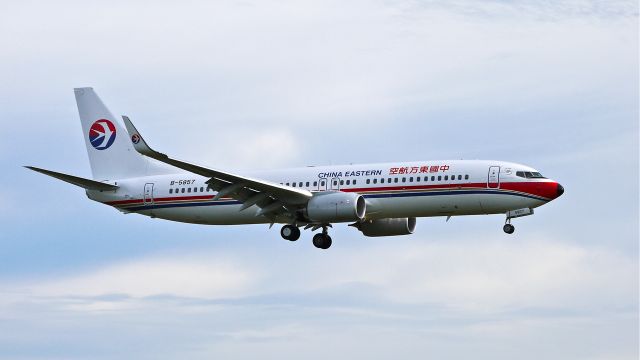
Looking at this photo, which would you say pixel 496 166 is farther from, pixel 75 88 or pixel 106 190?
pixel 75 88

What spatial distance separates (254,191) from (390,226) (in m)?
8.69

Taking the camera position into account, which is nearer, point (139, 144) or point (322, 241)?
point (139, 144)

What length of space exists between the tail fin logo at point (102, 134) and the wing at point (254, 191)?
12.7 meters

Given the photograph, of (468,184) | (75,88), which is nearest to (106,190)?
(75,88)

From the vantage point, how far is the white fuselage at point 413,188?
58219mm

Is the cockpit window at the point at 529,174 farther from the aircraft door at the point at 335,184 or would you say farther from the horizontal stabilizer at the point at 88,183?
the horizontal stabilizer at the point at 88,183

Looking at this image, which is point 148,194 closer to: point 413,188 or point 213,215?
point 213,215

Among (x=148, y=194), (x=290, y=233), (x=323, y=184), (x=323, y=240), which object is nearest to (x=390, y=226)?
(x=323, y=240)

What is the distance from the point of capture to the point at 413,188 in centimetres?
5912

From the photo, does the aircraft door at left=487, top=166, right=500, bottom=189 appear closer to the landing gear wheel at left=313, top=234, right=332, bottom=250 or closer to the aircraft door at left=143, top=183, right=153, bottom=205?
the landing gear wheel at left=313, top=234, right=332, bottom=250

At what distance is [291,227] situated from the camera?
6206 centimetres

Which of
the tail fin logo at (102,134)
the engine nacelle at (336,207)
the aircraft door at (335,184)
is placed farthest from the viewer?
the tail fin logo at (102,134)

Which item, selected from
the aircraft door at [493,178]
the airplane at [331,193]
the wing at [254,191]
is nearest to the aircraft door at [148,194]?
the airplane at [331,193]

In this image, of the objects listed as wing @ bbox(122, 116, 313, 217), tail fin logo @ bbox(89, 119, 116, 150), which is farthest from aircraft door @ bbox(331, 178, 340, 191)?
tail fin logo @ bbox(89, 119, 116, 150)
